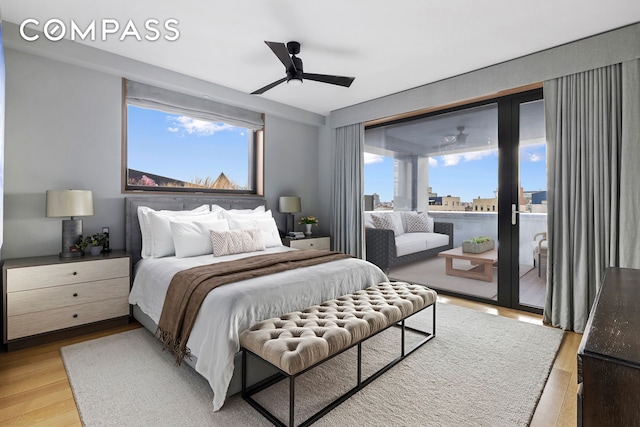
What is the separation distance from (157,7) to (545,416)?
372cm

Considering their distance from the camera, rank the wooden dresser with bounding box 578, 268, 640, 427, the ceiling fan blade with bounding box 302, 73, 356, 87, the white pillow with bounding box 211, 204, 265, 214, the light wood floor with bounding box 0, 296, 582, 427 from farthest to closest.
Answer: the white pillow with bounding box 211, 204, 265, 214 < the ceiling fan blade with bounding box 302, 73, 356, 87 < the light wood floor with bounding box 0, 296, 582, 427 < the wooden dresser with bounding box 578, 268, 640, 427

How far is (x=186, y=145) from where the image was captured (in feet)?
13.4

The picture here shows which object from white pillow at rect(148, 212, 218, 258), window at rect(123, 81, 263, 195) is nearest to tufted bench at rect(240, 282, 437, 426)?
white pillow at rect(148, 212, 218, 258)

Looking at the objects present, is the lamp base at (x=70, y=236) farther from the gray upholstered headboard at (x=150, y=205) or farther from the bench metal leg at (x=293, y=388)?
the bench metal leg at (x=293, y=388)

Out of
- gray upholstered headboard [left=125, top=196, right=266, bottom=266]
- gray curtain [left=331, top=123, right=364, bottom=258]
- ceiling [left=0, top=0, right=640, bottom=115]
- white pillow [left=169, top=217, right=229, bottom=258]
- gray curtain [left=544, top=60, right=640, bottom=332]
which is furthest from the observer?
gray curtain [left=331, top=123, right=364, bottom=258]

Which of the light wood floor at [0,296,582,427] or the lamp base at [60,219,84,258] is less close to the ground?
the lamp base at [60,219,84,258]

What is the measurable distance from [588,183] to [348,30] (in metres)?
2.51

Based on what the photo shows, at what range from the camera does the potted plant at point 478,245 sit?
370 cm

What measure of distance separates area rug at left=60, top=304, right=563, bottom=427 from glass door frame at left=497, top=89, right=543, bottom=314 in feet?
2.45

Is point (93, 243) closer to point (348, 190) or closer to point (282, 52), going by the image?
Answer: point (282, 52)

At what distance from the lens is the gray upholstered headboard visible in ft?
11.1

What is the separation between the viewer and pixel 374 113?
4531 mm

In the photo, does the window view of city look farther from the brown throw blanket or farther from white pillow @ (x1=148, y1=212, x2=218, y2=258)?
white pillow @ (x1=148, y1=212, x2=218, y2=258)

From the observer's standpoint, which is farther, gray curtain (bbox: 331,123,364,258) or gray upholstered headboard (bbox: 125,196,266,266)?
gray curtain (bbox: 331,123,364,258)
